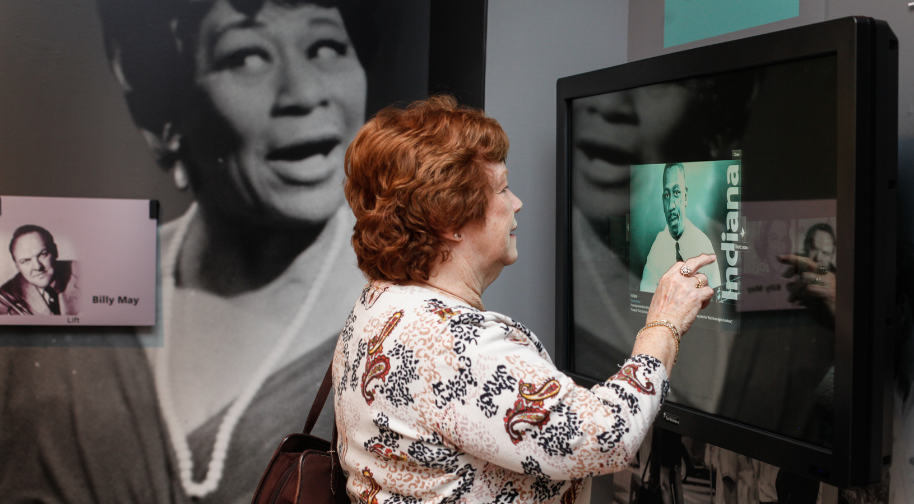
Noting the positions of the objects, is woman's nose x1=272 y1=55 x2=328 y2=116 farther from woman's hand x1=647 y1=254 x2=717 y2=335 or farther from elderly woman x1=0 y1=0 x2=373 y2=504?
woman's hand x1=647 y1=254 x2=717 y2=335

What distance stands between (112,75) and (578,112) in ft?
4.91

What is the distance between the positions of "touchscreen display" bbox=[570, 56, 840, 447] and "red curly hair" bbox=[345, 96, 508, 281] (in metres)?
0.58

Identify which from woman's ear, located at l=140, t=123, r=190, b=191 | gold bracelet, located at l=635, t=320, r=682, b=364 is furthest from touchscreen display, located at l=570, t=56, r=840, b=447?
woman's ear, located at l=140, t=123, r=190, b=191

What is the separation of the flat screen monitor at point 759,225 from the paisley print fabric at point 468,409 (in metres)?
0.45

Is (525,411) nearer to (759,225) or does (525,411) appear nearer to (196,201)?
(759,225)

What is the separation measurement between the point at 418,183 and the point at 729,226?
74 centimetres

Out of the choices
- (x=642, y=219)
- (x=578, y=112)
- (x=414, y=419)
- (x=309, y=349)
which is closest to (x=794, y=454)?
(x=642, y=219)

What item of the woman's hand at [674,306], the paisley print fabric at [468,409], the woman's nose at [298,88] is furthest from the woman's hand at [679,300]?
the woman's nose at [298,88]

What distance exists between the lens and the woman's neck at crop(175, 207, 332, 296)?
2.24m

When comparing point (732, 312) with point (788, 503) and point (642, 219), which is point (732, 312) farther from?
point (788, 503)

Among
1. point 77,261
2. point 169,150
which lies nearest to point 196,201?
point 169,150

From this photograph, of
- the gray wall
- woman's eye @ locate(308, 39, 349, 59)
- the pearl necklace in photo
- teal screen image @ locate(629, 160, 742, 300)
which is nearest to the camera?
teal screen image @ locate(629, 160, 742, 300)

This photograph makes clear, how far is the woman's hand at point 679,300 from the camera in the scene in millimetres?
1102

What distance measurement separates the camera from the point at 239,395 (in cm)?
232
